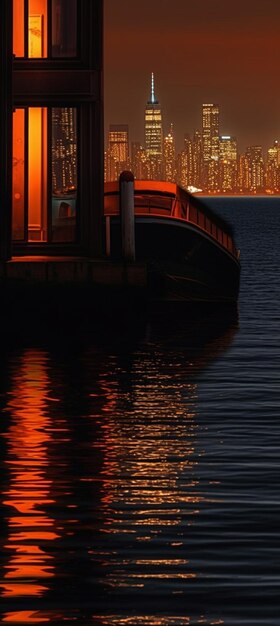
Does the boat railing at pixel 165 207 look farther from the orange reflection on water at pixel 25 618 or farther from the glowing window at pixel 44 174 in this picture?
the orange reflection on water at pixel 25 618

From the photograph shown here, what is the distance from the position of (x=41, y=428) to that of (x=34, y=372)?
21.5ft

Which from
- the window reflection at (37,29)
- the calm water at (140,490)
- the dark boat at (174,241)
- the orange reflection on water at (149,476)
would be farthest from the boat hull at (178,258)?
the orange reflection on water at (149,476)

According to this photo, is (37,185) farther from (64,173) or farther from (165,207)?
(165,207)

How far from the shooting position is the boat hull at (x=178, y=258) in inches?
1350

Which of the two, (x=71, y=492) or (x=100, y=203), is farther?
(x=100, y=203)

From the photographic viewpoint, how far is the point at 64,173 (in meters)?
34.0

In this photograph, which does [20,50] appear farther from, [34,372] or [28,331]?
[34,372]

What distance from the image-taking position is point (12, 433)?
17094mm

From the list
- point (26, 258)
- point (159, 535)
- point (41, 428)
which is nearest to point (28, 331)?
point (26, 258)

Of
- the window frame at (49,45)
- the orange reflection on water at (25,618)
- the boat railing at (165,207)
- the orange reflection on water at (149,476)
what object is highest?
the window frame at (49,45)

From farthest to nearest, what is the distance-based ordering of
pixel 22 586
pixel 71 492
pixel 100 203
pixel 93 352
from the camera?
pixel 100 203 → pixel 93 352 → pixel 71 492 → pixel 22 586

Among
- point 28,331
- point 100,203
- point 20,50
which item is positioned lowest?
point 28,331

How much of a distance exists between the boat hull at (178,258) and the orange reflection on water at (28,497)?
41.2 ft

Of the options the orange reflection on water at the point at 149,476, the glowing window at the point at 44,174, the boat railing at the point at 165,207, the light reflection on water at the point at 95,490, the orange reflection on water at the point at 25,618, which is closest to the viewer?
the orange reflection on water at the point at 25,618
